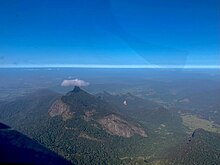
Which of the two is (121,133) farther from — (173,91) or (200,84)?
(200,84)

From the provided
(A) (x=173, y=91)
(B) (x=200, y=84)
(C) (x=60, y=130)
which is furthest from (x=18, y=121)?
(B) (x=200, y=84)

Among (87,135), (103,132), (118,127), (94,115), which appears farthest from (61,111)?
(118,127)

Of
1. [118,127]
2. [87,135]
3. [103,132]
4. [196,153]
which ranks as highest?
[196,153]

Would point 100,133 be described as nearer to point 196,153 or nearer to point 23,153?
point 196,153

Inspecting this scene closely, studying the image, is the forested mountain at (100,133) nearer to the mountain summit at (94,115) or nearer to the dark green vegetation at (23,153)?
the mountain summit at (94,115)

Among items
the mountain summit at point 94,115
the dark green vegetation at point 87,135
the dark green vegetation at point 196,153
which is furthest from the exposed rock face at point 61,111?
the dark green vegetation at point 196,153

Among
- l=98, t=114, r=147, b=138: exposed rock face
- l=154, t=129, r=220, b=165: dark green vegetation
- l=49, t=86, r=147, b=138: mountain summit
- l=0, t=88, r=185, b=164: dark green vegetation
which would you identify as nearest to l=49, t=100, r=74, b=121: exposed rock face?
l=49, t=86, r=147, b=138: mountain summit
